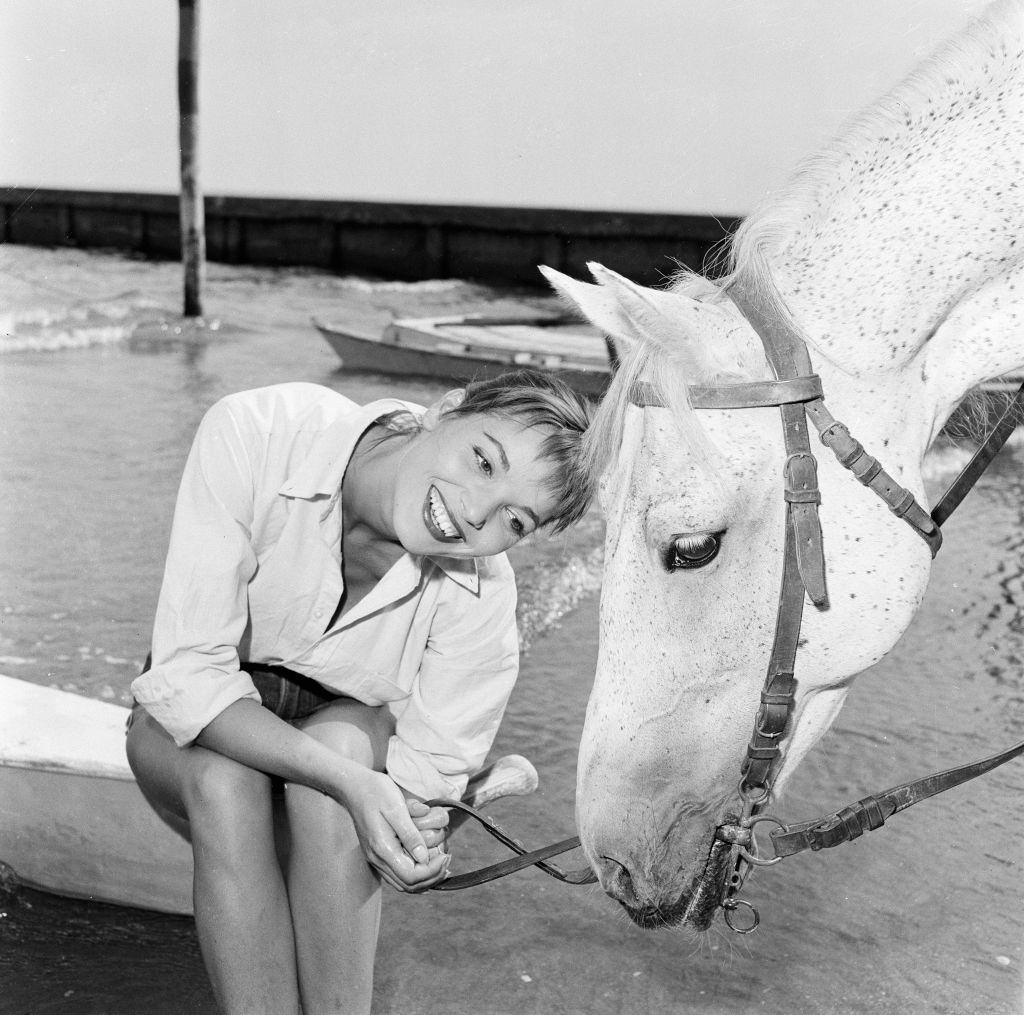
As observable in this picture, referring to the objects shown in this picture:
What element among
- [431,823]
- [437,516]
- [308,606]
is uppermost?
[437,516]

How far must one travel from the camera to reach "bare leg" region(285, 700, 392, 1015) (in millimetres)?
1963

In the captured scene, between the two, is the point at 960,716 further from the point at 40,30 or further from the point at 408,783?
the point at 40,30

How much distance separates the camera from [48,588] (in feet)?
15.9

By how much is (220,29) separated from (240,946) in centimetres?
1511

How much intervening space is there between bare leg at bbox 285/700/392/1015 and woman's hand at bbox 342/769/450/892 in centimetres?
6

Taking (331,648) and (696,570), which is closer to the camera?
(696,570)

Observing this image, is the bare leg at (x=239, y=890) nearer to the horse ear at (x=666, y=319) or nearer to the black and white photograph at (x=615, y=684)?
the black and white photograph at (x=615, y=684)

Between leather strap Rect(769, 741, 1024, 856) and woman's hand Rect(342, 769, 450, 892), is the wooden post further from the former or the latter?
leather strap Rect(769, 741, 1024, 856)

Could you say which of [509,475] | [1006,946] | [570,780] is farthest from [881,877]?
[509,475]

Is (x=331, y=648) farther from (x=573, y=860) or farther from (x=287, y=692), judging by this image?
(x=573, y=860)

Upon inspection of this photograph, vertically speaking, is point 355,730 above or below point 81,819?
above

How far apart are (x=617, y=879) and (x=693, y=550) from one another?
50 cm

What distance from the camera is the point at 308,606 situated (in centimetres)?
212

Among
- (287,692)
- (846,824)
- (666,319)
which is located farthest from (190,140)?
(846,824)
